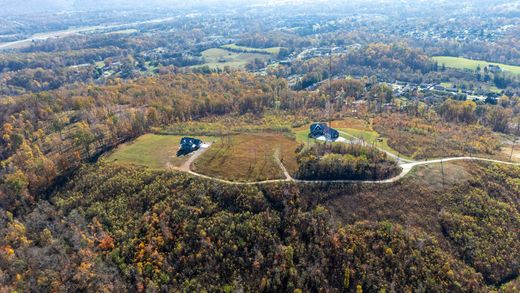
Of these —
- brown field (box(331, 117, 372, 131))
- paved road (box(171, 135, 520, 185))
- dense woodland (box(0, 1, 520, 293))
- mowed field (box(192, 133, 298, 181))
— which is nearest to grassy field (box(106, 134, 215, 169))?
paved road (box(171, 135, 520, 185))

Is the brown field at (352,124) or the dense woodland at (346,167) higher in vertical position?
the dense woodland at (346,167)

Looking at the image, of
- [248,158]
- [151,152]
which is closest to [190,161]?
[151,152]

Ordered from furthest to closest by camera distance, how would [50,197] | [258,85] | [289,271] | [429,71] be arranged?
1. [429,71]
2. [258,85]
3. [50,197]
4. [289,271]

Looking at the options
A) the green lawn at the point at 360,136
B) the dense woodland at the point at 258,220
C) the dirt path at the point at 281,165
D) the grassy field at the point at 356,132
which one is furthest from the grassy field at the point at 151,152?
the grassy field at the point at 356,132

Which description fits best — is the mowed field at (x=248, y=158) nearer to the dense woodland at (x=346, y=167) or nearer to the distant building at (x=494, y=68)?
the dense woodland at (x=346, y=167)

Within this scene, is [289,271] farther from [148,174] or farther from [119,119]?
[119,119]

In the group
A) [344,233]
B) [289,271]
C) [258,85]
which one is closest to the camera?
[289,271]

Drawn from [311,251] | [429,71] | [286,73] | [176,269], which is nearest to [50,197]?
[176,269]
